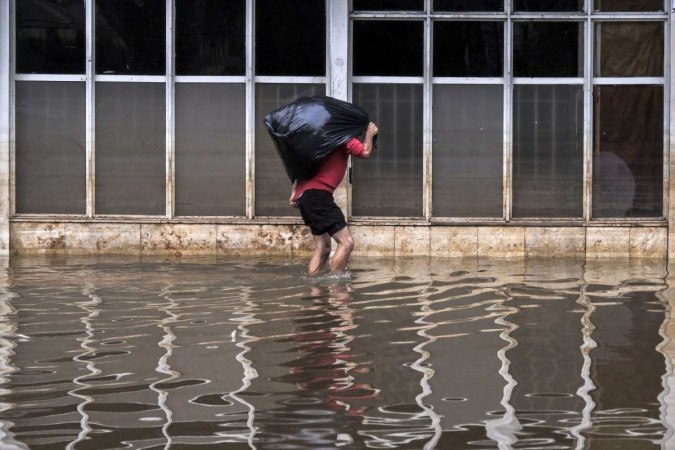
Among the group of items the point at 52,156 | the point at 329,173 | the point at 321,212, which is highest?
the point at 52,156

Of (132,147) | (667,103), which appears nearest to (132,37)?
(132,147)

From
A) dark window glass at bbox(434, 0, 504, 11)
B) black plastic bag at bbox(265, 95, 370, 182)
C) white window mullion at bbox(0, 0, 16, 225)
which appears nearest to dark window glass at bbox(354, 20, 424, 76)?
dark window glass at bbox(434, 0, 504, 11)

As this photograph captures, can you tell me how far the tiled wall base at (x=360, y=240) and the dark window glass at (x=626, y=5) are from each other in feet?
7.99

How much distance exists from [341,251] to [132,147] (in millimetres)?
3992

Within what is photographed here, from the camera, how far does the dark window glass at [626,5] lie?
48.5 ft

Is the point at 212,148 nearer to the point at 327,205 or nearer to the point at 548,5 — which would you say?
the point at 327,205

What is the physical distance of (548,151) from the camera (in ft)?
49.0

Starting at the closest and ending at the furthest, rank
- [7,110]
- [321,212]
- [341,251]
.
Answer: [341,251], [321,212], [7,110]

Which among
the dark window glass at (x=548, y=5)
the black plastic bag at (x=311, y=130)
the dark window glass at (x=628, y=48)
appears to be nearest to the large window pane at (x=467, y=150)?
the dark window glass at (x=548, y=5)

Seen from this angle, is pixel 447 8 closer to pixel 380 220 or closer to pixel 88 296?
pixel 380 220

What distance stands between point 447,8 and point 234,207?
3251mm

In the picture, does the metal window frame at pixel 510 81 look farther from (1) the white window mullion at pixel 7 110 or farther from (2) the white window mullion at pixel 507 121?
(1) the white window mullion at pixel 7 110

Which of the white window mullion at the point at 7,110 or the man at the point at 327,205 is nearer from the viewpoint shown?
the man at the point at 327,205

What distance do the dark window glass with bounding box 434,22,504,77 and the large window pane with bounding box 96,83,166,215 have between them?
124 inches
